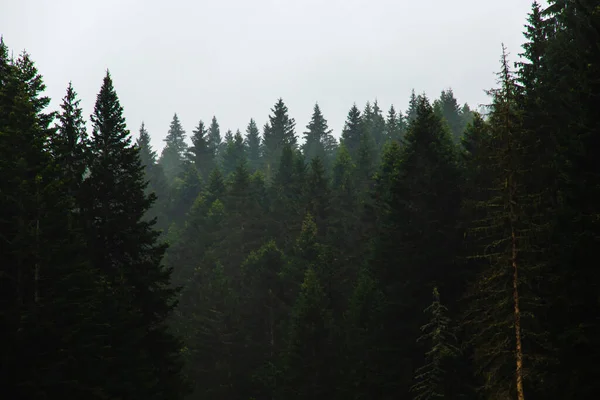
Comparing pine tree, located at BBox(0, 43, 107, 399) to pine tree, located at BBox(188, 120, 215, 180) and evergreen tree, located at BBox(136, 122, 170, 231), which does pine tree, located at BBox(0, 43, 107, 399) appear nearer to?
evergreen tree, located at BBox(136, 122, 170, 231)

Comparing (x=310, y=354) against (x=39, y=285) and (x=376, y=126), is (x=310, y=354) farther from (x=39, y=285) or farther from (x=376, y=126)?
(x=376, y=126)

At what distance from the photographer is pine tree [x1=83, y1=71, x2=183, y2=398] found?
898 inches

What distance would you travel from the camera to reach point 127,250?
24172mm

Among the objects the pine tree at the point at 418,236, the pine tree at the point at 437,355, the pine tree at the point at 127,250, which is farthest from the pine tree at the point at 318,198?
the pine tree at the point at 437,355

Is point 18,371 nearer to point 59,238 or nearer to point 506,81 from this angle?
point 59,238

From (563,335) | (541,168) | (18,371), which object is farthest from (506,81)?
(18,371)

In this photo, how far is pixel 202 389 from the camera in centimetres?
4250

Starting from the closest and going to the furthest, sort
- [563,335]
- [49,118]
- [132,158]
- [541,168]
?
[563,335]
[541,168]
[49,118]
[132,158]

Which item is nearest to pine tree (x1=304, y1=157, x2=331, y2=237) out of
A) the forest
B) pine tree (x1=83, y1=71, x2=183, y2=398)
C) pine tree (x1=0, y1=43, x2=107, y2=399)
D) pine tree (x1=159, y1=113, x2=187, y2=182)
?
the forest

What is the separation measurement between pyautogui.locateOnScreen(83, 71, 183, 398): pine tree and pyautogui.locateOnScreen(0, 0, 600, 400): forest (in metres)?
0.09

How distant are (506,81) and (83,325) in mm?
17377

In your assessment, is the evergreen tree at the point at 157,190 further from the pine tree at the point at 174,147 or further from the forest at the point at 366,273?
the forest at the point at 366,273

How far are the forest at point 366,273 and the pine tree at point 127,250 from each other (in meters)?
0.09

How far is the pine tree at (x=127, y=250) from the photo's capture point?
74.8ft
